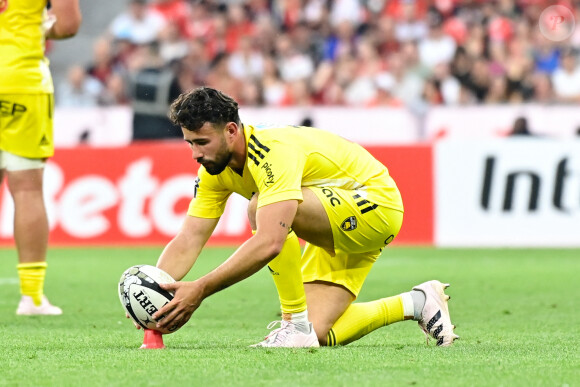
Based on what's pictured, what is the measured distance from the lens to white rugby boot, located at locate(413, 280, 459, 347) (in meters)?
5.99

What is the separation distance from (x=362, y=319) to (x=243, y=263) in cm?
100

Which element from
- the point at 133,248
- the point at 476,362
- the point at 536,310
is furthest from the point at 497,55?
the point at 476,362

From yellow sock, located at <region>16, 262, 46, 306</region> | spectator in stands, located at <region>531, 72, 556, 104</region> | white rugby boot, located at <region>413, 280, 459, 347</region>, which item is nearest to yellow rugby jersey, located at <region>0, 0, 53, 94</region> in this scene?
yellow sock, located at <region>16, 262, 46, 306</region>

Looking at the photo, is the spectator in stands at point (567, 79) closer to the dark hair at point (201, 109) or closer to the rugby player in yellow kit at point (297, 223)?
the rugby player in yellow kit at point (297, 223)

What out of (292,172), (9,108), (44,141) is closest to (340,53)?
(44,141)

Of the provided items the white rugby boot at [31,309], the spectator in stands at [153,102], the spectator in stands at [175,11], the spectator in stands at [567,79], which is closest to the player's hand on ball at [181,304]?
the white rugby boot at [31,309]

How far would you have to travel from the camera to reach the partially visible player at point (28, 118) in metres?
7.49

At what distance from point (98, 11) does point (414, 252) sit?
1029 centimetres

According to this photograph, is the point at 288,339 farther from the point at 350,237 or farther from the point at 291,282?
the point at 350,237

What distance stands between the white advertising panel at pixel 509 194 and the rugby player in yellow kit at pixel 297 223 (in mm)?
7392

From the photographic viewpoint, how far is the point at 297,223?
5824mm

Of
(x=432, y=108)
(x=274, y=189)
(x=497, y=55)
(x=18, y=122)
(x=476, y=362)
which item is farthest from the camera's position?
(x=497, y=55)

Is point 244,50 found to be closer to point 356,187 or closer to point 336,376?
point 356,187

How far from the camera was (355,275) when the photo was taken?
21.0 feet
